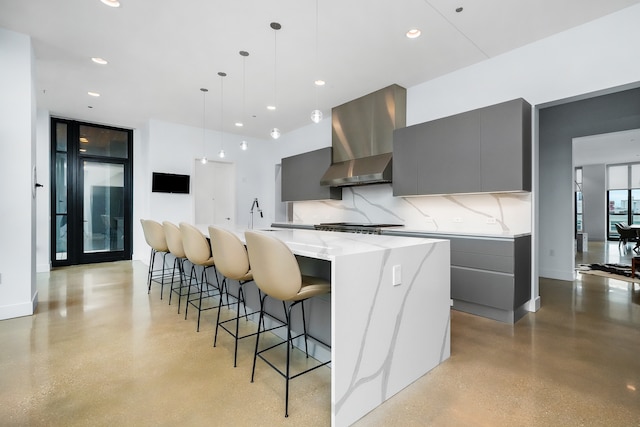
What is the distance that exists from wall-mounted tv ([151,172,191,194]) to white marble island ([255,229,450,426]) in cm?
505

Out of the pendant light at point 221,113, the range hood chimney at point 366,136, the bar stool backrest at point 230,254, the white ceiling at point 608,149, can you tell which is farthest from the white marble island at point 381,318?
the white ceiling at point 608,149

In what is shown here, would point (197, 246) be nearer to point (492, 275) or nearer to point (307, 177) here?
point (492, 275)

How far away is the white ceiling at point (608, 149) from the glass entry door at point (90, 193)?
9.18 metres

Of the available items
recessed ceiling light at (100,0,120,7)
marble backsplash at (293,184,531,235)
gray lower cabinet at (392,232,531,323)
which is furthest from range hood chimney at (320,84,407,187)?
recessed ceiling light at (100,0,120,7)

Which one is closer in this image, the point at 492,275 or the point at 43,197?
the point at 492,275

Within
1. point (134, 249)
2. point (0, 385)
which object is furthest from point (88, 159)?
point (0, 385)

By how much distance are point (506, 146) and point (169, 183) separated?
5720 mm

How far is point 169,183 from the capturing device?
19.7ft

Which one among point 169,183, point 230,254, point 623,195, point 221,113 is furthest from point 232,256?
point 623,195

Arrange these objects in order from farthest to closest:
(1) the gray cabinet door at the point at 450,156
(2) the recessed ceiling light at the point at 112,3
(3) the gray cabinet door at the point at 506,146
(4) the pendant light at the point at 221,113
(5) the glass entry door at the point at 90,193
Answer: (5) the glass entry door at the point at 90,193
(4) the pendant light at the point at 221,113
(1) the gray cabinet door at the point at 450,156
(3) the gray cabinet door at the point at 506,146
(2) the recessed ceiling light at the point at 112,3

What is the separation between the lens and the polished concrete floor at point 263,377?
1.61 m

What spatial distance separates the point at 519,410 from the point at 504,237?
1.69 meters

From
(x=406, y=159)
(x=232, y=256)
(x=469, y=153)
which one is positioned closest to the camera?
(x=232, y=256)

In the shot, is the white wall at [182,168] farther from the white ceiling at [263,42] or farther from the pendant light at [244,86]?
the pendant light at [244,86]
